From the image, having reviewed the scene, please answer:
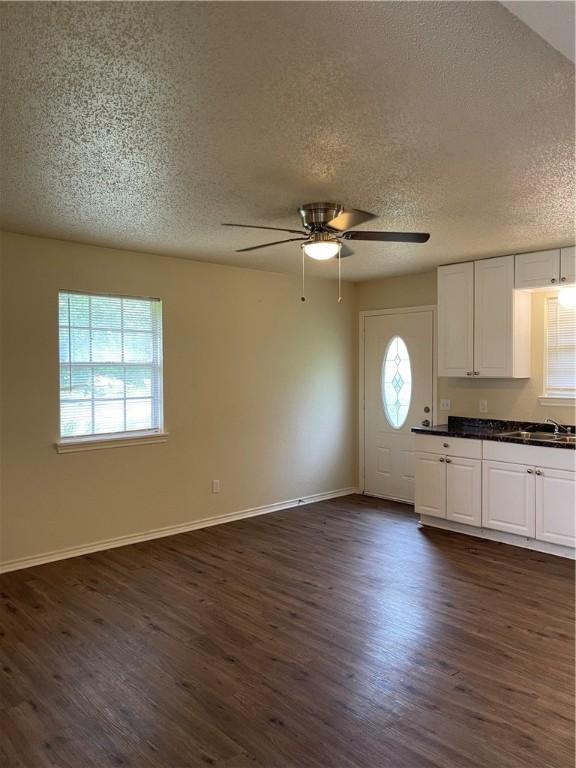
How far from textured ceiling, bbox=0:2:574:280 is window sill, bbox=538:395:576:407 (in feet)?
5.24

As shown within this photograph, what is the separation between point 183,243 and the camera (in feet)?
14.9

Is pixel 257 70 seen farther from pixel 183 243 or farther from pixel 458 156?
pixel 183 243

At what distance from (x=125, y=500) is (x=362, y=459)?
9.65 feet

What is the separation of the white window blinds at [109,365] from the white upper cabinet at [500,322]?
9.43 feet

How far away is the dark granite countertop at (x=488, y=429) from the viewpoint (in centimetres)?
462

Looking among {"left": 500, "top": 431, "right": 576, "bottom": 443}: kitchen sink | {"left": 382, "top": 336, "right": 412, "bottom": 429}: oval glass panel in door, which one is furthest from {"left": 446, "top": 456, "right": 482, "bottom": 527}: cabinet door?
{"left": 382, "top": 336, "right": 412, "bottom": 429}: oval glass panel in door

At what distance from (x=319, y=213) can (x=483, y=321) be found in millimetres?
2370

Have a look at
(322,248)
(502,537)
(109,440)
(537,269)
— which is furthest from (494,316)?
(109,440)

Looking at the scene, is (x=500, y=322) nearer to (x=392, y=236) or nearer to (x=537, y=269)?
(x=537, y=269)

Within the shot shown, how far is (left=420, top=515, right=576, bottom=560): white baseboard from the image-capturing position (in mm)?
4434

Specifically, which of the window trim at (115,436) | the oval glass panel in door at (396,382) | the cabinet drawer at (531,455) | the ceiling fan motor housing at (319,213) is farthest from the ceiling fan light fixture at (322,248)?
the oval glass panel in door at (396,382)

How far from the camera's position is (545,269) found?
469cm

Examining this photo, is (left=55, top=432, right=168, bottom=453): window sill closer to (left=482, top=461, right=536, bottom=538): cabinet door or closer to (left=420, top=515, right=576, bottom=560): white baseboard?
(left=420, top=515, right=576, bottom=560): white baseboard

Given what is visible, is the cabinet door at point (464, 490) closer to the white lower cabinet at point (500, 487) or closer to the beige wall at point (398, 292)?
the white lower cabinet at point (500, 487)
